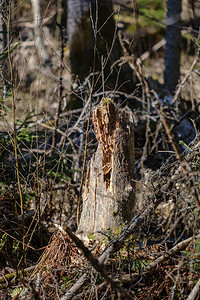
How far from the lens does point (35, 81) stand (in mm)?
10844

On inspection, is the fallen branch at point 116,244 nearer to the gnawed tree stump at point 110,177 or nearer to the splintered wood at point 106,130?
the gnawed tree stump at point 110,177

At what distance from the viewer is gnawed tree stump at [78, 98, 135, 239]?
2.94 meters

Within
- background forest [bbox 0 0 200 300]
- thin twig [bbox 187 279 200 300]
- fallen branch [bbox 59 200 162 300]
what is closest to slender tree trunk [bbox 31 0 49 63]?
background forest [bbox 0 0 200 300]

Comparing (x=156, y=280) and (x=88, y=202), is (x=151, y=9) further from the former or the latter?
(x=156, y=280)

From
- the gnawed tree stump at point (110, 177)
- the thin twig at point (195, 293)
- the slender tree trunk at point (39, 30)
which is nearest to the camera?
the thin twig at point (195, 293)

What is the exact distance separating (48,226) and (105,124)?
1.52m

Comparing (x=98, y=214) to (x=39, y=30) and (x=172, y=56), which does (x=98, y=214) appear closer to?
(x=39, y=30)

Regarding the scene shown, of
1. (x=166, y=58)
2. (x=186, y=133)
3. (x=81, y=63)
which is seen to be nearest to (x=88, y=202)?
(x=186, y=133)

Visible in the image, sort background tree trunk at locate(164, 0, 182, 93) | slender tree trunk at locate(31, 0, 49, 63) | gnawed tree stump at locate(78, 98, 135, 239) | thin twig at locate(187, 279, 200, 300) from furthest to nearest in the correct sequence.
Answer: background tree trunk at locate(164, 0, 182, 93), gnawed tree stump at locate(78, 98, 135, 239), slender tree trunk at locate(31, 0, 49, 63), thin twig at locate(187, 279, 200, 300)

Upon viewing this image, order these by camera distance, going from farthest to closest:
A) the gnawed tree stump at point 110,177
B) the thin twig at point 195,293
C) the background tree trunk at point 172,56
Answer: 1. the background tree trunk at point 172,56
2. the gnawed tree stump at point 110,177
3. the thin twig at point 195,293

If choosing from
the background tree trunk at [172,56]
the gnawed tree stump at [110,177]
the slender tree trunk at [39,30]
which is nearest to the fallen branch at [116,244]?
the gnawed tree stump at [110,177]

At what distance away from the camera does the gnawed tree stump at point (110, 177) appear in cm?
294

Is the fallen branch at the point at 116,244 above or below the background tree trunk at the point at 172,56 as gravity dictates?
below

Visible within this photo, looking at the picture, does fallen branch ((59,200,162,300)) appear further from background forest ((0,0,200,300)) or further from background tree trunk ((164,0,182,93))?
background tree trunk ((164,0,182,93))
